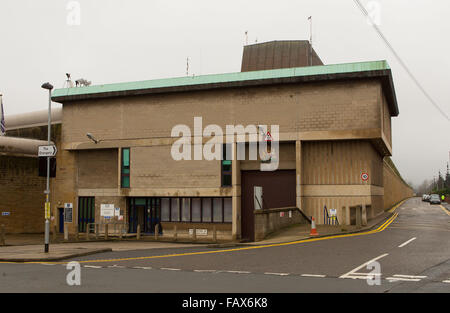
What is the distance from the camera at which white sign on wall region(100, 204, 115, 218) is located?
37688 mm

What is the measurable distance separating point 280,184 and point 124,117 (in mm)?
A: 14276

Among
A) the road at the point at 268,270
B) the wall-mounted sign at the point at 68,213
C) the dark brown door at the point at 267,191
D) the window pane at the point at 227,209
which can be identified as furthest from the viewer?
the wall-mounted sign at the point at 68,213

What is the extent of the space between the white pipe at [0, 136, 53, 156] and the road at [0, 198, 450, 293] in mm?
23578

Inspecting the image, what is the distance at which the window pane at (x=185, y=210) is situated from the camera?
3791 centimetres

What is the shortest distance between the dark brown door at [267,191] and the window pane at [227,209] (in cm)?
97

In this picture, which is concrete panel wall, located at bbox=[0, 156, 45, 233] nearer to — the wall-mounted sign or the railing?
the wall-mounted sign

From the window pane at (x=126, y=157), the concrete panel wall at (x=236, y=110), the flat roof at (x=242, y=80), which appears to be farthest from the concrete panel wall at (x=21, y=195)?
the window pane at (x=126, y=157)

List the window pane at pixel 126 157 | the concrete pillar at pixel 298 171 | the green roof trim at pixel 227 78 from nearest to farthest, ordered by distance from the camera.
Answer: the green roof trim at pixel 227 78 < the concrete pillar at pixel 298 171 < the window pane at pixel 126 157

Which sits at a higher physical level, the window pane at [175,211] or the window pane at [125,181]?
the window pane at [125,181]

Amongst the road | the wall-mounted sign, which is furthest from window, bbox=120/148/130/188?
the road

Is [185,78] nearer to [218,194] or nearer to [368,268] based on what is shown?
[218,194]

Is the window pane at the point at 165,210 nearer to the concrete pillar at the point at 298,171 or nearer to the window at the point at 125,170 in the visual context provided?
the window at the point at 125,170
